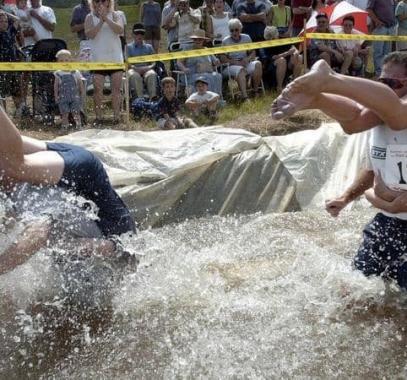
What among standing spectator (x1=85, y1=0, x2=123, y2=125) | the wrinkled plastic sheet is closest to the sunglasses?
the wrinkled plastic sheet

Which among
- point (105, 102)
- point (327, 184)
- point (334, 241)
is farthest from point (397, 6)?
point (334, 241)

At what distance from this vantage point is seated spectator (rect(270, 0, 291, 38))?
1142 cm

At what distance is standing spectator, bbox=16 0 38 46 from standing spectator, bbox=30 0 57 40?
0.06 meters

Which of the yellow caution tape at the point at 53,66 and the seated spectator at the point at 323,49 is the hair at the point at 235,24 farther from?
the yellow caution tape at the point at 53,66

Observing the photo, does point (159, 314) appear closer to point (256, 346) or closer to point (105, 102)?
point (256, 346)

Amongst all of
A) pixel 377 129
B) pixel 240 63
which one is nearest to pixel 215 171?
pixel 377 129

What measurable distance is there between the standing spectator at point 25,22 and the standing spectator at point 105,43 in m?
1.31

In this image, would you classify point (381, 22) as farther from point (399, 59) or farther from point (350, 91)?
point (350, 91)

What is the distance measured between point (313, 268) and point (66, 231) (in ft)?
5.74

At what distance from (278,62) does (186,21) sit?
1.53 meters

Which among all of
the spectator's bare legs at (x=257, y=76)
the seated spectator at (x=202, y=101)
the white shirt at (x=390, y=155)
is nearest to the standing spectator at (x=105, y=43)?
the seated spectator at (x=202, y=101)

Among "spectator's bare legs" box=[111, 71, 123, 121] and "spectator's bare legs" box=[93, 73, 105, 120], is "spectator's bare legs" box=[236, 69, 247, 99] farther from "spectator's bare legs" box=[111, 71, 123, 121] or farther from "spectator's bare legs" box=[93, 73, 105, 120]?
"spectator's bare legs" box=[93, 73, 105, 120]

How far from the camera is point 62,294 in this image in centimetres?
379


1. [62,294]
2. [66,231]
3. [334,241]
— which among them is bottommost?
[334,241]
